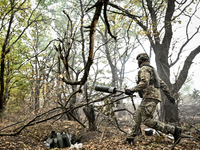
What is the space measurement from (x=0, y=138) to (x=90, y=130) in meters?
3.36

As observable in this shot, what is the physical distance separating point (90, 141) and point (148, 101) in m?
2.81

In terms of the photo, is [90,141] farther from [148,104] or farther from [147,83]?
[147,83]

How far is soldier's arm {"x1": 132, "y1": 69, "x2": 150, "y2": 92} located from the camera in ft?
12.5

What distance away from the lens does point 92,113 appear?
6477 millimetres

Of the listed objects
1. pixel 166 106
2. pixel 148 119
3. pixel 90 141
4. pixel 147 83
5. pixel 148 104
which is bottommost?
pixel 90 141

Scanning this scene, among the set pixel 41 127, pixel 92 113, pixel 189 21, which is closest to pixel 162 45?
pixel 189 21

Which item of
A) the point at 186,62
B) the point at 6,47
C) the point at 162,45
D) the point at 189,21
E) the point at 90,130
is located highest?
the point at 189,21

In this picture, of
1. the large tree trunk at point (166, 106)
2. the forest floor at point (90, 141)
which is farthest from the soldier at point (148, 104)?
the large tree trunk at point (166, 106)

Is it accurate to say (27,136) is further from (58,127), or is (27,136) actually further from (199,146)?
(199,146)

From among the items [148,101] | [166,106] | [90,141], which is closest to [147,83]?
[148,101]

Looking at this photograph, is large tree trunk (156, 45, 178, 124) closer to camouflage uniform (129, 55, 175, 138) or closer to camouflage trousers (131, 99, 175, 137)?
camouflage uniform (129, 55, 175, 138)

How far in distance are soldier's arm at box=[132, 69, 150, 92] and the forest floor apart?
4.71 feet

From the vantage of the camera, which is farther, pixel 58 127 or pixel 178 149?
pixel 58 127

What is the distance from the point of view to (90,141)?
215 inches
